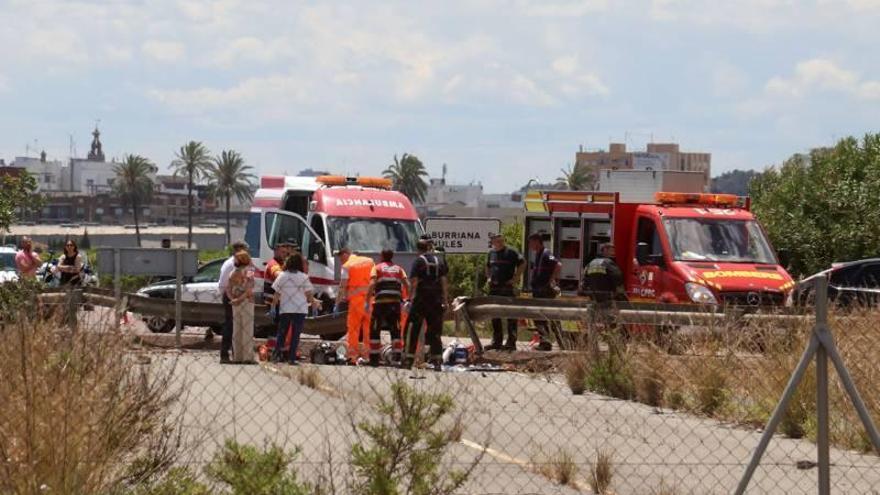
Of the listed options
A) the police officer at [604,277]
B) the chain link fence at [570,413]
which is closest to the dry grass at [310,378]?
the chain link fence at [570,413]

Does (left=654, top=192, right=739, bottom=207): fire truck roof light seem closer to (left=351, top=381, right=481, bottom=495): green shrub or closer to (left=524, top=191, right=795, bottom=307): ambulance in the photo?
(left=524, top=191, right=795, bottom=307): ambulance

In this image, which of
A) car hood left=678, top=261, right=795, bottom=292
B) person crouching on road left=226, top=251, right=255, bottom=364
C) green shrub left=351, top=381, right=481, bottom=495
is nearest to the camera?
green shrub left=351, top=381, right=481, bottom=495

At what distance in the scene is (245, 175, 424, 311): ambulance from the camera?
2453 cm

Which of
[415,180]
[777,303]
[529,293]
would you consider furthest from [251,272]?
[415,180]

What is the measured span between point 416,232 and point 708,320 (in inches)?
438

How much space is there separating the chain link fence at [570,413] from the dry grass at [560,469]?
0.05 feet

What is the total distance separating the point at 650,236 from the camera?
22.8 m

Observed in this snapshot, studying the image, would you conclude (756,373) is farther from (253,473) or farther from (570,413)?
(253,473)

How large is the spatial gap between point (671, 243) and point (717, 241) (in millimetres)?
777

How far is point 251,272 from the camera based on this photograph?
19.1m

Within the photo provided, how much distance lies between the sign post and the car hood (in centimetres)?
491

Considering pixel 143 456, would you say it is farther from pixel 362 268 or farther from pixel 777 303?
pixel 777 303

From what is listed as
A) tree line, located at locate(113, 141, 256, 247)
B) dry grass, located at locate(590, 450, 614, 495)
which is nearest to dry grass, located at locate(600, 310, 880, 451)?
dry grass, located at locate(590, 450, 614, 495)

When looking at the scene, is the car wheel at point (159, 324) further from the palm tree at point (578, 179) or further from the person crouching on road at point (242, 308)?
the palm tree at point (578, 179)
